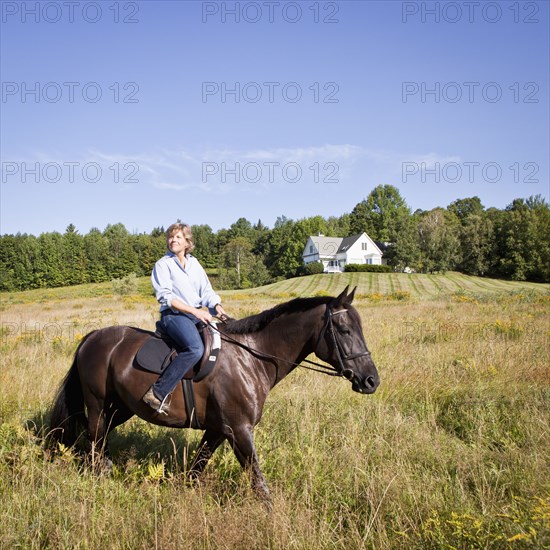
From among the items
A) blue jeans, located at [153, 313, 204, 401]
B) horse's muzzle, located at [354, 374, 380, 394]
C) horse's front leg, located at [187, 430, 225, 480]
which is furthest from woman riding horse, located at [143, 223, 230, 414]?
horse's muzzle, located at [354, 374, 380, 394]

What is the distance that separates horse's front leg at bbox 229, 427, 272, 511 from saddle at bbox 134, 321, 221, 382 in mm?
698

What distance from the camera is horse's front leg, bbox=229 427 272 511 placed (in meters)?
3.85

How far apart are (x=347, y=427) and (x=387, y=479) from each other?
4.72 ft

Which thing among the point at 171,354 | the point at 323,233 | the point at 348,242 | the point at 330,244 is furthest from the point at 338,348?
the point at 323,233

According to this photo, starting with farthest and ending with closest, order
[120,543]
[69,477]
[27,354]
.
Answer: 1. [27,354]
2. [69,477]
3. [120,543]

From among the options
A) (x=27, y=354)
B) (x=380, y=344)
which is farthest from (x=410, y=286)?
(x=27, y=354)

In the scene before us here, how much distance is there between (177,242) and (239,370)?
Result: 1.58 meters

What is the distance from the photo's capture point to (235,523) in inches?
128

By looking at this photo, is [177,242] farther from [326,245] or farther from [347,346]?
[326,245]

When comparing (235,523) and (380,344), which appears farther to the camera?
(380,344)

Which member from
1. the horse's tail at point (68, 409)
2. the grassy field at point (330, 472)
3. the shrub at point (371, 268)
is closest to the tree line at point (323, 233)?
the shrub at point (371, 268)

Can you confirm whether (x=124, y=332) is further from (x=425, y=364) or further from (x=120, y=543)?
(x=425, y=364)

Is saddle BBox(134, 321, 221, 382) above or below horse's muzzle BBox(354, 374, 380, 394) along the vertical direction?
above

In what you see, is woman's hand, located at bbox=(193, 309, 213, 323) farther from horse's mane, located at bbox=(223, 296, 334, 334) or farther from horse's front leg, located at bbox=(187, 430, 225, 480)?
horse's front leg, located at bbox=(187, 430, 225, 480)
